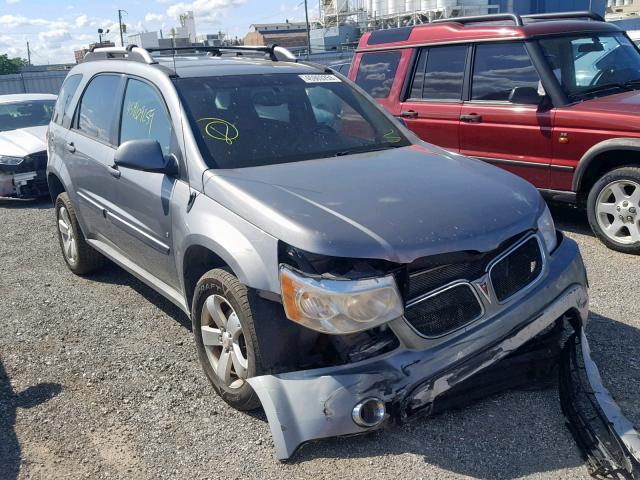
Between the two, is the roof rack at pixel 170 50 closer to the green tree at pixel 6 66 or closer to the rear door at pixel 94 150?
the rear door at pixel 94 150

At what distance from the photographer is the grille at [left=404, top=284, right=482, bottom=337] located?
2.87 meters

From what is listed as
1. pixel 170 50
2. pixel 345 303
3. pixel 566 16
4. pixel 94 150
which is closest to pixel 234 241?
pixel 345 303

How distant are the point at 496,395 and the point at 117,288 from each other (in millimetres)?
3332

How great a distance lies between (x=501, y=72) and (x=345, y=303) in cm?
439

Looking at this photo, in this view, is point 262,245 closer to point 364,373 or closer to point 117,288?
point 364,373

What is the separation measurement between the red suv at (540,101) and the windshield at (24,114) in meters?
6.06

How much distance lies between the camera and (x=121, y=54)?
4.97 meters

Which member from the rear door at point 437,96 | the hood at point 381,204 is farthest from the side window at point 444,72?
the hood at point 381,204

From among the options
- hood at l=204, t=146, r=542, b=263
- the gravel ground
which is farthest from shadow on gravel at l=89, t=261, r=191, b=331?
hood at l=204, t=146, r=542, b=263

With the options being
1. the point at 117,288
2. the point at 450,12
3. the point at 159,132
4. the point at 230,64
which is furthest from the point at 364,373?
the point at 450,12

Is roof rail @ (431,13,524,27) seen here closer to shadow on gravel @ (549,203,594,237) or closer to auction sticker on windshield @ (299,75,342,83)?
shadow on gravel @ (549,203,594,237)

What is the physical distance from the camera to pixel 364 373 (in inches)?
109

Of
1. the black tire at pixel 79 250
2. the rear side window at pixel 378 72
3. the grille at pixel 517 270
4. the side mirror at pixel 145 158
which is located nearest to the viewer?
the grille at pixel 517 270

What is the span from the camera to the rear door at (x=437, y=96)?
6.67 m
